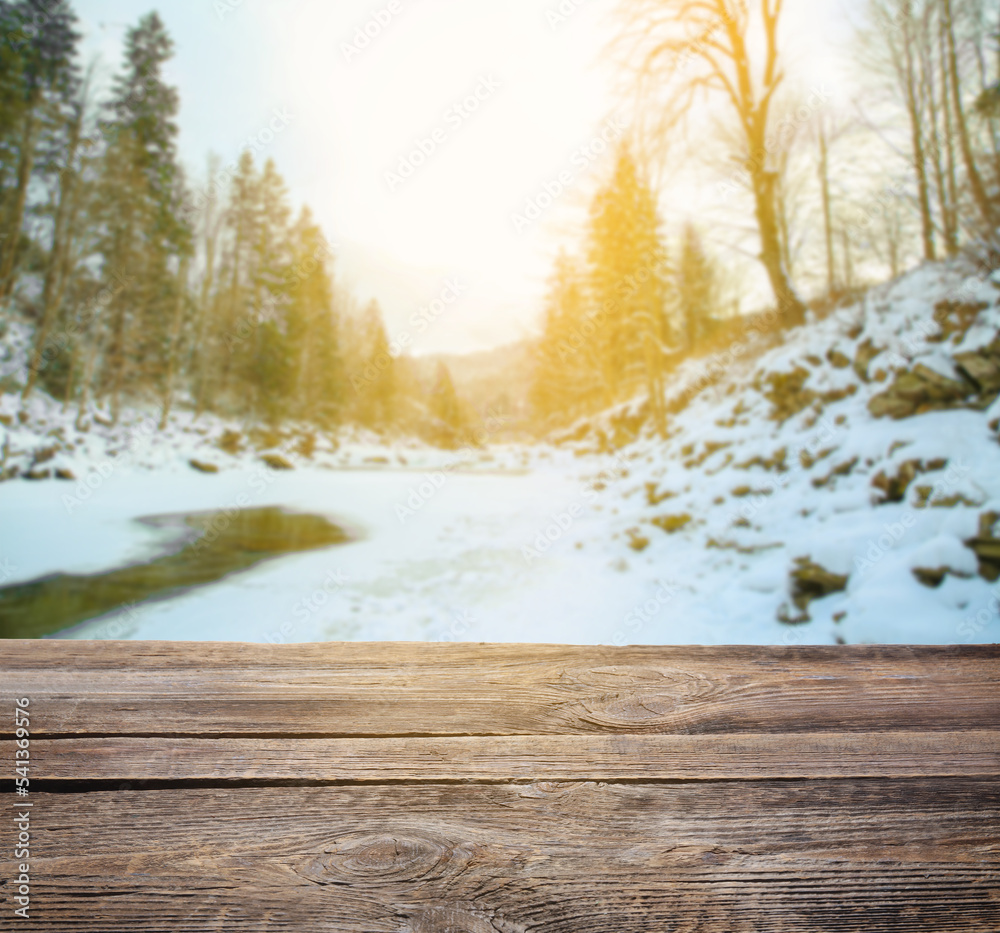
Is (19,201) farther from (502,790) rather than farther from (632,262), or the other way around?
(632,262)

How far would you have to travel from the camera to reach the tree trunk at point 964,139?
3605 mm

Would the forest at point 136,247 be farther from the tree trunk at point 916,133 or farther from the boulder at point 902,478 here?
the tree trunk at point 916,133

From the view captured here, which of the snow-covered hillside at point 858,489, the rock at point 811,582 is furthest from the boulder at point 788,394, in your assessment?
the rock at point 811,582

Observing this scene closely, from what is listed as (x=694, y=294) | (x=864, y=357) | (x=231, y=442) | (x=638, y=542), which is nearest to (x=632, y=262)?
(x=694, y=294)

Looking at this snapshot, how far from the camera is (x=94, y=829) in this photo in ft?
2.48

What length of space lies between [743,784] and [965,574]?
237cm

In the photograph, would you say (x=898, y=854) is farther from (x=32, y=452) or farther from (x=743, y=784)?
(x=32, y=452)

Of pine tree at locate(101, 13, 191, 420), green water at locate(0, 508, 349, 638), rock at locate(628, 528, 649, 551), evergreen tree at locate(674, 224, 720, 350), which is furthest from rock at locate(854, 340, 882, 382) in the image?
evergreen tree at locate(674, 224, 720, 350)

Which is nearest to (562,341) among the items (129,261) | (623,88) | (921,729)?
(623,88)

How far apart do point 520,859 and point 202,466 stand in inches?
193

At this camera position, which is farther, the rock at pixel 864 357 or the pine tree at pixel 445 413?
the pine tree at pixel 445 413

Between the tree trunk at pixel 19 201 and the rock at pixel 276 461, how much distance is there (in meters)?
2.30

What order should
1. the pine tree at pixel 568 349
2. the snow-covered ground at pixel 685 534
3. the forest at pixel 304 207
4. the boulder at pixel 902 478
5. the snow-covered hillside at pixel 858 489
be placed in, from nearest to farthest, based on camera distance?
the snow-covered hillside at pixel 858 489, the snow-covered ground at pixel 685 534, the boulder at pixel 902 478, the forest at pixel 304 207, the pine tree at pixel 568 349

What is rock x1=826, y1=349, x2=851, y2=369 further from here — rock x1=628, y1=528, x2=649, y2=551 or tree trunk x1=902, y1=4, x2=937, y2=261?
rock x1=628, y1=528, x2=649, y2=551
